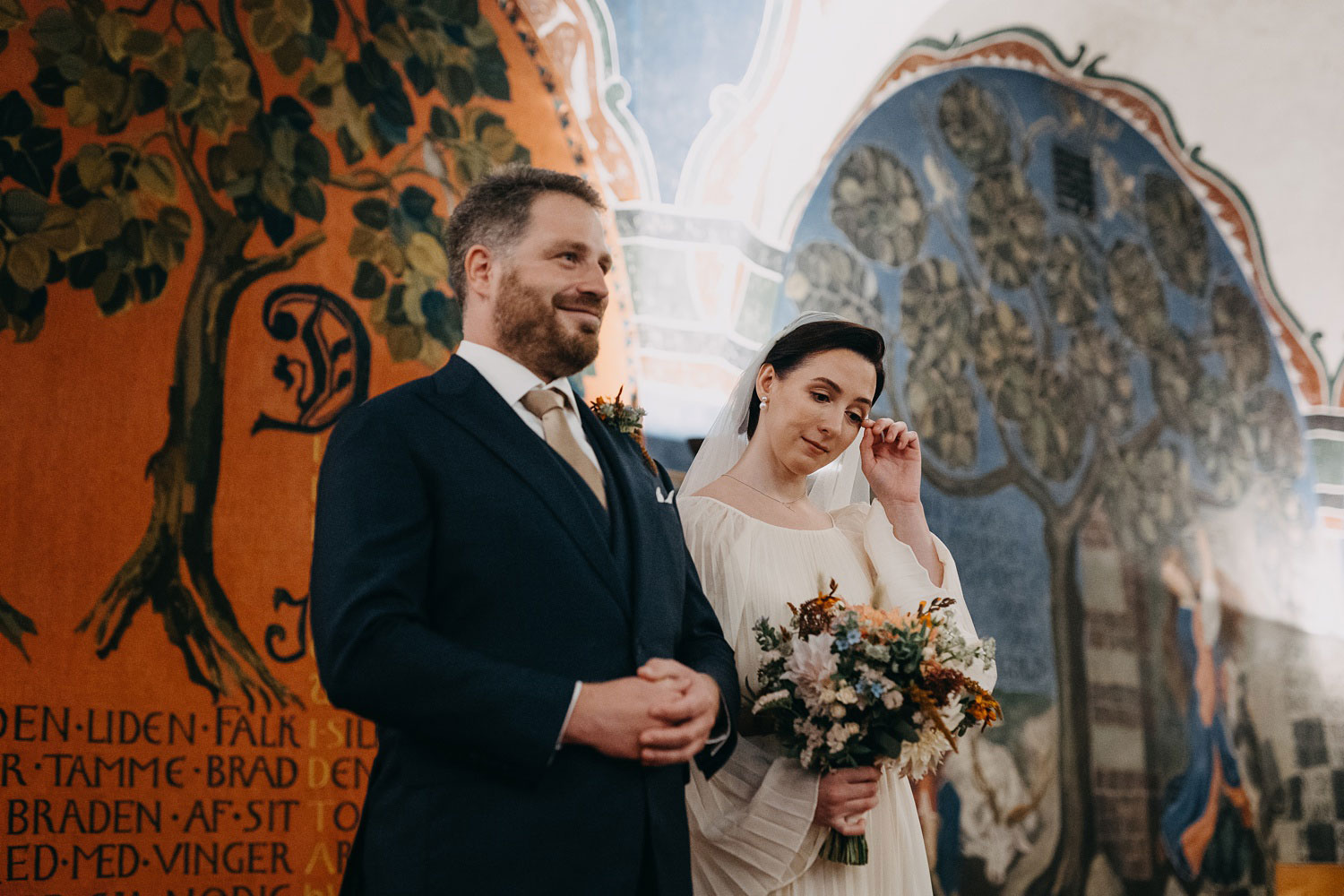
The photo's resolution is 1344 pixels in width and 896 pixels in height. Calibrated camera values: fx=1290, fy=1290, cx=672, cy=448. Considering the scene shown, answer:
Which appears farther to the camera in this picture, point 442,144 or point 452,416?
point 442,144

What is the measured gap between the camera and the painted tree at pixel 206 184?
385 cm

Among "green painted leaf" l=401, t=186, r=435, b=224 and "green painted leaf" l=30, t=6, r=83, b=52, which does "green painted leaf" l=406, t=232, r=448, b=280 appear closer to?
"green painted leaf" l=401, t=186, r=435, b=224

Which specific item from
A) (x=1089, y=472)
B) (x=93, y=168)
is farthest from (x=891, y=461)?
(x=1089, y=472)

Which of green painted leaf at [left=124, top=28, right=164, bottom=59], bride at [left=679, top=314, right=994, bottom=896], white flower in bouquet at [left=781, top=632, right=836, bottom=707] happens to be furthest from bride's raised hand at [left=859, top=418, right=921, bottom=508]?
green painted leaf at [left=124, top=28, right=164, bottom=59]

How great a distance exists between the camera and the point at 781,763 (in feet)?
9.52

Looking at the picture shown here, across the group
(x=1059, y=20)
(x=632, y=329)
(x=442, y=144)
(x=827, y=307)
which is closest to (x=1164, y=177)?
(x=1059, y=20)

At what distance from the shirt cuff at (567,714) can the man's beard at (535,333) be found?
635 millimetres

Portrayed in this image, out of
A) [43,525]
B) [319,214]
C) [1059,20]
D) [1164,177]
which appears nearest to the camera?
[43,525]

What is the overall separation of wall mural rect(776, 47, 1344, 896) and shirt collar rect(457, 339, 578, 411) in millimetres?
3669

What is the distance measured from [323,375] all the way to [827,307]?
271 centimetres

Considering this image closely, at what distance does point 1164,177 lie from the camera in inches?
322

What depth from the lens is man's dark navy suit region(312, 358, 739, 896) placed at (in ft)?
6.43

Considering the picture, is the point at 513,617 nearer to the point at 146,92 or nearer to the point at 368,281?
the point at 368,281

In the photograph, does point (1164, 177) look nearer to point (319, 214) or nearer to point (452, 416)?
point (319, 214)
